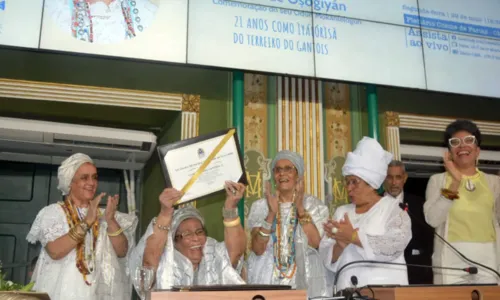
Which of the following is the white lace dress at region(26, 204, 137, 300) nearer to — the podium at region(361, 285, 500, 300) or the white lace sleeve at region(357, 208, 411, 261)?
the white lace sleeve at region(357, 208, 411, 261)

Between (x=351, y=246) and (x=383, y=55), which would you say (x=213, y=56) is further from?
(x=351, y=246)

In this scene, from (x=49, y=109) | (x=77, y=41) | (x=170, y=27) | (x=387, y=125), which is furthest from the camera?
(x=387, y=125)

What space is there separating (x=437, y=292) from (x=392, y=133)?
2891 millimetres

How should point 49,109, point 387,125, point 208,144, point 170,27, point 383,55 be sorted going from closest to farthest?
point 208,144, point 170,27, point 383,55, point 49,109, point 387,125

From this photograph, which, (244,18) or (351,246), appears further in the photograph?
(244,18)

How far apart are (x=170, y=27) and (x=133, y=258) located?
145cm

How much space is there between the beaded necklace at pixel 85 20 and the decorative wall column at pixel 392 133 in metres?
2.24

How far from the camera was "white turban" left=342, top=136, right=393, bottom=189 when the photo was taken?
2785 mm

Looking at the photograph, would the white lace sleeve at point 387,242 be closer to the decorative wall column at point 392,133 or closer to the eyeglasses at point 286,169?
the eyeglasses at point 286,169

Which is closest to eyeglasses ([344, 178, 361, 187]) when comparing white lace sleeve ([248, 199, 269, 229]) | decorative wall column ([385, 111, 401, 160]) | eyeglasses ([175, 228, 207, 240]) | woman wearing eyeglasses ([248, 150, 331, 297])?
woman wearing eyeglasses ([248, 150, 331, 297])

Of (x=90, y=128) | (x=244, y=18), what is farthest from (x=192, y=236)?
(x=90, y=128)

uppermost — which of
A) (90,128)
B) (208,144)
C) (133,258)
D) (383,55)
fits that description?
(383,55)

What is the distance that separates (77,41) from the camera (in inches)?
130

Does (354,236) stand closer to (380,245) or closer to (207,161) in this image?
(380,245)
